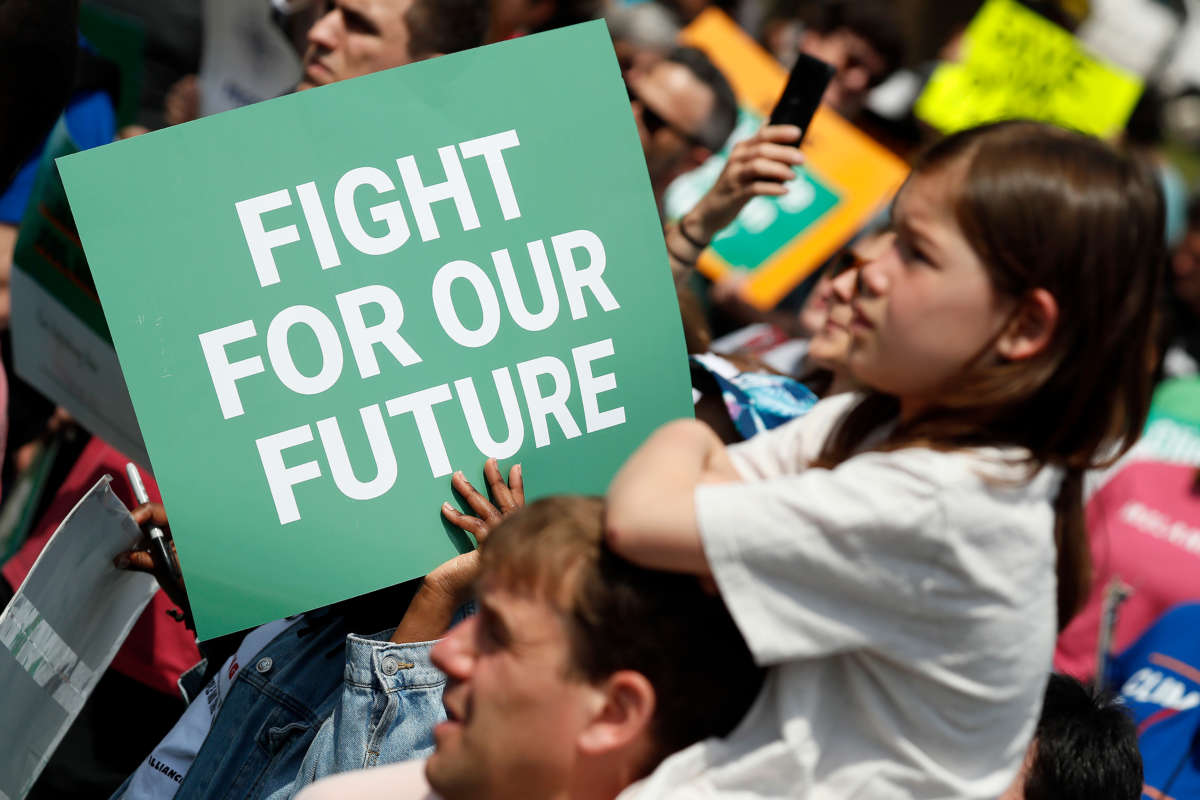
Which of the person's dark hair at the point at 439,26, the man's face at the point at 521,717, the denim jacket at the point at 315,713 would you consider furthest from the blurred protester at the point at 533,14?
the man's face at the point at 521,717

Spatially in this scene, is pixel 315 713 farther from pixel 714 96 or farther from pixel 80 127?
pixel 714 96

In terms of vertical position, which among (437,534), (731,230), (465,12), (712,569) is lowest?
(731,230)

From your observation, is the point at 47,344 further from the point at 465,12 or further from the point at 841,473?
the point at 841,473

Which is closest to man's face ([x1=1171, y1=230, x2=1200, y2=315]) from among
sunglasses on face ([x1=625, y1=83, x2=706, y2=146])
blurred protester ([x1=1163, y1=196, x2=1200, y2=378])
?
blurred protester ([x1=1163, y1=196, x2=1200, y2=378])

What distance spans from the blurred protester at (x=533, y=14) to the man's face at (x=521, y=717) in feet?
10.2

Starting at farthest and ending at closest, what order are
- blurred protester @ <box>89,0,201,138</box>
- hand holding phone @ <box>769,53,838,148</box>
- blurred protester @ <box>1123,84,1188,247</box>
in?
blurred protester @ <box>1123,84,1188,247</box> < blurred protester @ <box>89,0,201,138</box> < hand holding phone @ <box>769,53,838,148</box>

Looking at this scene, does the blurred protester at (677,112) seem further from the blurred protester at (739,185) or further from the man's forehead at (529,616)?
the man's forehead at (529,616)

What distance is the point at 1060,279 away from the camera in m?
1.29

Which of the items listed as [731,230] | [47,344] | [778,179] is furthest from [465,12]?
[731,230]

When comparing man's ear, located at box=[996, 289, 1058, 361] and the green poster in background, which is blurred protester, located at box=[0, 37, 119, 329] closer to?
the green poster in background

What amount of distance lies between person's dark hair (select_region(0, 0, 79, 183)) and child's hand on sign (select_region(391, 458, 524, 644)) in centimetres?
111

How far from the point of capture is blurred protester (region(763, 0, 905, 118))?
5.06m

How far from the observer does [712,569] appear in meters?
1.24

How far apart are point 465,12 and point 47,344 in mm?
1199
